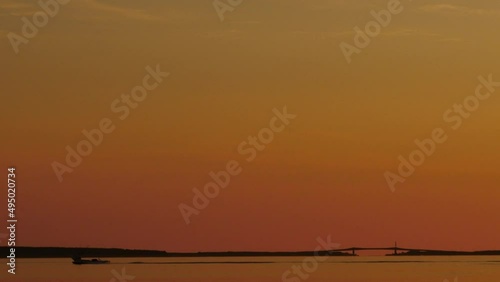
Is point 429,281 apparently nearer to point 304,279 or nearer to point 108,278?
point 304,279

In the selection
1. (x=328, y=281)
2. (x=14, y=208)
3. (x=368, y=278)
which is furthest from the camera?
(x=368, y=278)

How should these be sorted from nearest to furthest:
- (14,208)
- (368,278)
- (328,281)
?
(14,208) → (328,281) → (368,278)

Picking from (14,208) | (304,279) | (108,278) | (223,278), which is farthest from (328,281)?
(14,208)

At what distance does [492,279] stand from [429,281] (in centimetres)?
635

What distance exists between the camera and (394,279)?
9650 centimetres

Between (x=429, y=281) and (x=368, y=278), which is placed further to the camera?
(x=368, y=278)

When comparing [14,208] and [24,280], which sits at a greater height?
[24,280]

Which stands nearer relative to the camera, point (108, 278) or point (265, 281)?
point (265, 281)

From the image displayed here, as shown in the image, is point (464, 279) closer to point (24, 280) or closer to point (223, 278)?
point (223, 278)

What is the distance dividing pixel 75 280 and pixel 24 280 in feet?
14.0

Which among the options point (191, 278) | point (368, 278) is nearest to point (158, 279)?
point (191, 278)

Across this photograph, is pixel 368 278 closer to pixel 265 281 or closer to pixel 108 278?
pixel 265 281

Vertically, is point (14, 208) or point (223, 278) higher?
point (223, 278)

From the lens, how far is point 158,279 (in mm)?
97188
